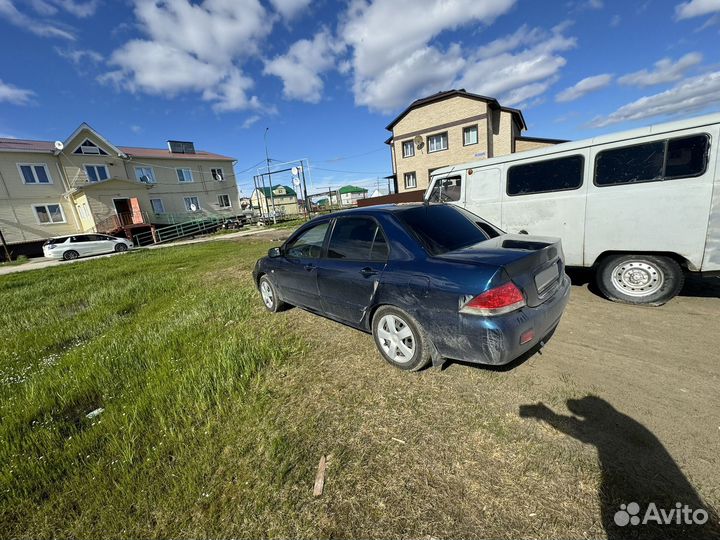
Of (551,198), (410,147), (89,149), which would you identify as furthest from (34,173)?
(551,198)

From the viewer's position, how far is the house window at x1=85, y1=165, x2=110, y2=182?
82.6 feet

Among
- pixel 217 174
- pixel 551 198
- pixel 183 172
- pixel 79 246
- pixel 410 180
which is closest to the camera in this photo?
pixel 551 198

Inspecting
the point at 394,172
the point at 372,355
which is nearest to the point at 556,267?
the point at 372,355

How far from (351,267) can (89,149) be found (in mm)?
32929

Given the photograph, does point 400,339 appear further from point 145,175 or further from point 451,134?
point 145,175

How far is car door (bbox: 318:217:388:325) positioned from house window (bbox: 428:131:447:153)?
75.0 ft

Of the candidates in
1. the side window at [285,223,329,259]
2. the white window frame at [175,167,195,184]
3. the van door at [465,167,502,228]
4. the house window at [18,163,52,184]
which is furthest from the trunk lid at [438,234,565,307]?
the white window frame at [175,167,195,184]

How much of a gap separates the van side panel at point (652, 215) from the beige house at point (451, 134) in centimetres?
1917

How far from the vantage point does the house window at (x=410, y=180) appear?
25.8 metres

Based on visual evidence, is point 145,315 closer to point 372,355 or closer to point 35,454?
point 35,454

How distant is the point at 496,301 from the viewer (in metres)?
2.33

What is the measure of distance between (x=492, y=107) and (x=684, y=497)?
80.6 ft

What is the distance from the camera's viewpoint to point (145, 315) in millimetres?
5723

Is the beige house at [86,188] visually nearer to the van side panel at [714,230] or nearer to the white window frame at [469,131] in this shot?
the white window frame at [469,131]
